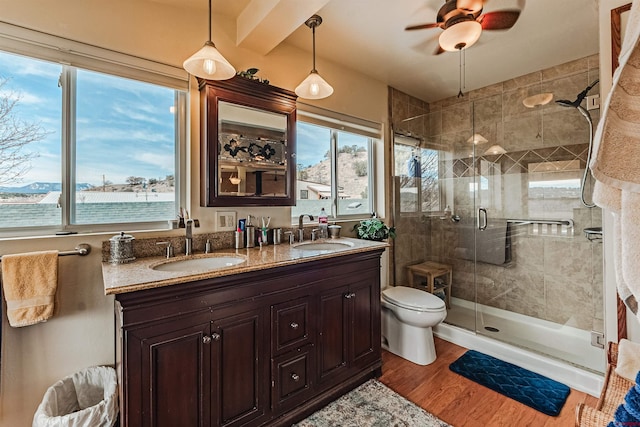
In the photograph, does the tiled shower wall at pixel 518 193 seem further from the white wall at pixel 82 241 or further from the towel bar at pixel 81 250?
A: the towel bar at pixel 81 250

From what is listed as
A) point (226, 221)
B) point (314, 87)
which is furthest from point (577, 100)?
point (226, 221)

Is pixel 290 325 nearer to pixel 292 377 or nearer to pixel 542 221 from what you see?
pixel 292 377

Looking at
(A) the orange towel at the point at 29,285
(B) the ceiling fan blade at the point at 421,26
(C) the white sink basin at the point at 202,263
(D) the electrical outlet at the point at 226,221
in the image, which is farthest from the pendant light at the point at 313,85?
(A) the orange towel at the point at 29,285

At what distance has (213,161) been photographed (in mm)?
1733

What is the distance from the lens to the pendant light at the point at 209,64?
142cm

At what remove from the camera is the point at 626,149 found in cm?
66

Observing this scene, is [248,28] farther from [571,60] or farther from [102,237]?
[571,60]

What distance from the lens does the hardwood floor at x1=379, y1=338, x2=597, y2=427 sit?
163cm

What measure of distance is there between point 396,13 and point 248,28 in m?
0.95

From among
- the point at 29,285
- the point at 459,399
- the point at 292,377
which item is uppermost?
the point at 29,285

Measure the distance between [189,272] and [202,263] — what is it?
430 mm

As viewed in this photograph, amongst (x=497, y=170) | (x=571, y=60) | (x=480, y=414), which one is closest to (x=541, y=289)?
(x=497, y=170)

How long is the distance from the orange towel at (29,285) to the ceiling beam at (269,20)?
5.33 feet

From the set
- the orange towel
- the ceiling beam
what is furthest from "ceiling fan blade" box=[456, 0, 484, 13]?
the orange towel
